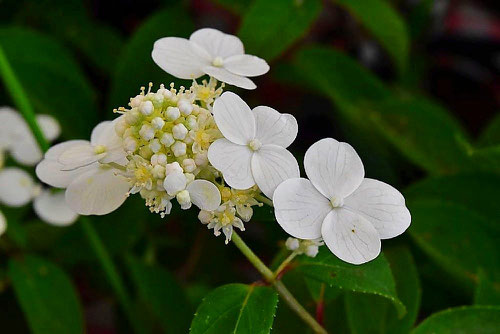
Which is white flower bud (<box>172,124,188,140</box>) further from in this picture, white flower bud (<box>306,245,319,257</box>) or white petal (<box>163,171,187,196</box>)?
white flower bud (<box>306,245,319,257</box>)

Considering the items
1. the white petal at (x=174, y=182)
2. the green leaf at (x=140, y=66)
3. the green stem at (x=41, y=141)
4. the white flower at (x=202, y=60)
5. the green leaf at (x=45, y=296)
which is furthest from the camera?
the green leaf at (x=140, y=66)

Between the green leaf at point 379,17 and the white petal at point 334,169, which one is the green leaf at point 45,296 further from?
the green leaf at point 379,17

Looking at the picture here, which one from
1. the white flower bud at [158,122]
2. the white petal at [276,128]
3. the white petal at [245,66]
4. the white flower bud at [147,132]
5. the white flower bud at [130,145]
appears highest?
the white flower bud at [158,122]

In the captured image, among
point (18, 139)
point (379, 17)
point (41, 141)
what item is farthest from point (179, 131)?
point (379, 17)

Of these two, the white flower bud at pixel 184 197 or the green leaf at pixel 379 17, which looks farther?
the green leaf at pixel 379 17

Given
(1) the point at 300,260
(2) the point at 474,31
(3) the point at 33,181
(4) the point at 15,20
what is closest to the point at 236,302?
(1) the point at 300,260

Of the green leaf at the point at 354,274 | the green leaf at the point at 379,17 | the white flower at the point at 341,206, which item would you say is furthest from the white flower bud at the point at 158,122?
the green leaf at the point at 379,17

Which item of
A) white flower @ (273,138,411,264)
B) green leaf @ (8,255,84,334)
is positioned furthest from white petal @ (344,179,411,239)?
green leaf @ (8,255,84,334)

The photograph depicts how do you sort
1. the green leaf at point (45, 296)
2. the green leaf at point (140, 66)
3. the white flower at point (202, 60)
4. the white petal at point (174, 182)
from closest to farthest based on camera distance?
the white petal at point (174, 182) < the white flower at point (202, 60) < the green leaf at point (45, 296) < the green leaf at point (140, 66)
